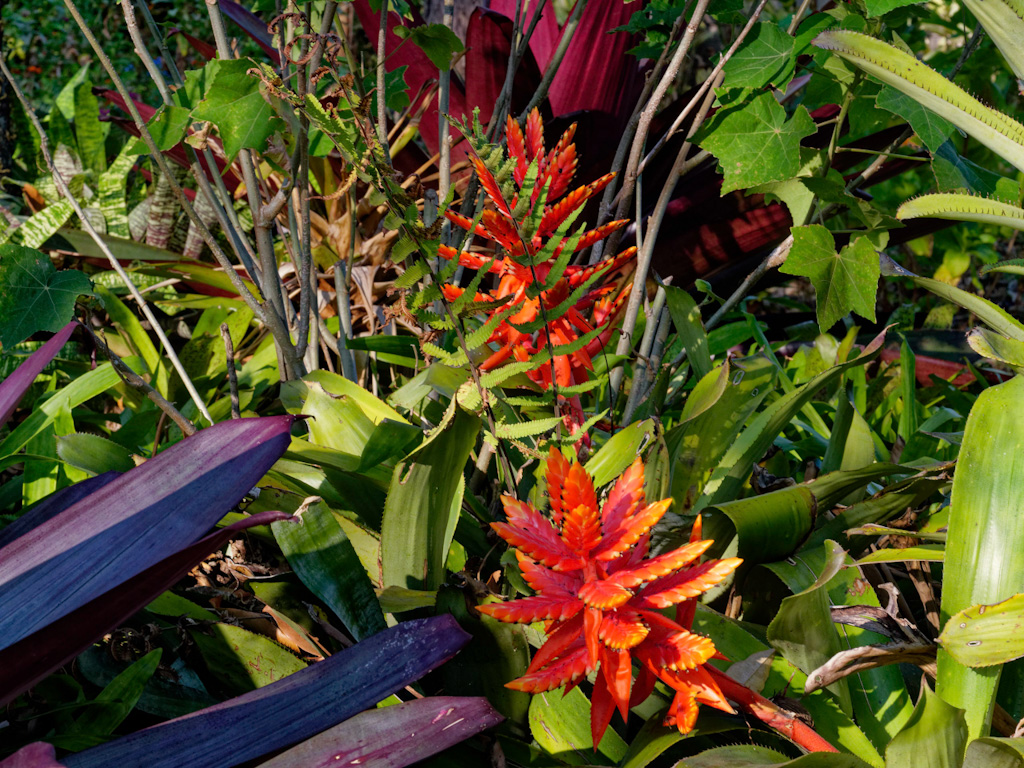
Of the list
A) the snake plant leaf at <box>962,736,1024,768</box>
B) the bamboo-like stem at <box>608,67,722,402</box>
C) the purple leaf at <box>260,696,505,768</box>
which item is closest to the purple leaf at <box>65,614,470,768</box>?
the purple leaf at <box>260,696,505,768</box>

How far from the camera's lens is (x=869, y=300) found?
42.5 inches

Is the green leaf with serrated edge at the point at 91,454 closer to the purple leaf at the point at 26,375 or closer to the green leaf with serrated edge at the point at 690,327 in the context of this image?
the purple leaf at the point at 26,375

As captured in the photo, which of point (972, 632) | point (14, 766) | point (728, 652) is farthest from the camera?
point (728, 652)

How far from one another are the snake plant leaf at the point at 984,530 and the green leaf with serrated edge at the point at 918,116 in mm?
374

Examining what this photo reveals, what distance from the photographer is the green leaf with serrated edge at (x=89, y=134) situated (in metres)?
2.64

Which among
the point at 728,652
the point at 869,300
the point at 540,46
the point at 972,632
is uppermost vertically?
the point at 540,46

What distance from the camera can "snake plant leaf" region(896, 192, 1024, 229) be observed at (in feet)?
2.98

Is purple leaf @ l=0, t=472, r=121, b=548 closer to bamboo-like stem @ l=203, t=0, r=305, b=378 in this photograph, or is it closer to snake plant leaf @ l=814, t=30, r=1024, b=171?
bamboo-like stem @ l=203, t=0, r=305, b=378

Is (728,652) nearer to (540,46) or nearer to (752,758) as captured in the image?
(752,758)

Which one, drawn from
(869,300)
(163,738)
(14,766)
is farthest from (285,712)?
(869,300)

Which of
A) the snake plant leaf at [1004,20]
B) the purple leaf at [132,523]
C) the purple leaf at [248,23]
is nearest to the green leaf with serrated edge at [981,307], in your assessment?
the snake plant leaf at [1004,20]

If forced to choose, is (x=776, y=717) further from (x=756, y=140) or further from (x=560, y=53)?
(x=560, y=53)

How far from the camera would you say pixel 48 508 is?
1.03 metres

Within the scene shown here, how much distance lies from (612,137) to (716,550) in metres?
1.29
